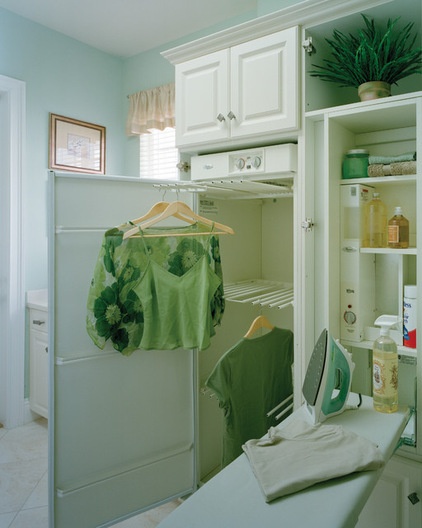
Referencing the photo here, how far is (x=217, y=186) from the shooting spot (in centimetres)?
180

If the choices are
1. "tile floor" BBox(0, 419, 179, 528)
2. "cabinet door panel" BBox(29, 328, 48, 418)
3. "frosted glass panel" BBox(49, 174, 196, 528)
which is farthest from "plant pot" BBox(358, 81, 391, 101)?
"cabinet door panel" BBox(29, 328, 48, 418)

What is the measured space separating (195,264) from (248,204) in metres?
0.81

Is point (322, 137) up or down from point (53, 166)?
down

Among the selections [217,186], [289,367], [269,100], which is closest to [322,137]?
[269,100]

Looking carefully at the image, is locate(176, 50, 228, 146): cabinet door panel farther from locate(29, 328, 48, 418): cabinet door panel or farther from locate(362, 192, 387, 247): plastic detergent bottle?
locate(29, 328, 48, 418): cabinet door panel

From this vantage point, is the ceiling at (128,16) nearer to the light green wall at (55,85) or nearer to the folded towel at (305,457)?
the light green wall at (55,85)

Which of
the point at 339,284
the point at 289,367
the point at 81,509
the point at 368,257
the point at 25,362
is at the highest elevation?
the point at 368,257

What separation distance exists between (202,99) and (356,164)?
730mm

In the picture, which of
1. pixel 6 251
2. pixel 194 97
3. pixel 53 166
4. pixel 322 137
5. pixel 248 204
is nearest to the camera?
pixel 322 137

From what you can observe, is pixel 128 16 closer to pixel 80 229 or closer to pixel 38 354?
pixel 80 229

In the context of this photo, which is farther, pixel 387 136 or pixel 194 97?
pixel 194 97

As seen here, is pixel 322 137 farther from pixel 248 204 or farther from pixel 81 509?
pixel 81 509

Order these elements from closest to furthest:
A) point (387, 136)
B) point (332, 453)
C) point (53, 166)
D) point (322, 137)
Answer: point (332, 453) < point (322, 137) < point (387, 136) < point (53, 166)

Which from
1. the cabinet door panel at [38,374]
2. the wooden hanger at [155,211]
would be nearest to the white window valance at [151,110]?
the wooden hanger at [155,211]
